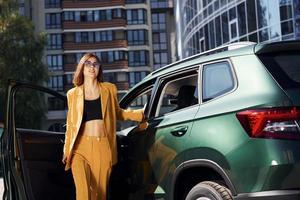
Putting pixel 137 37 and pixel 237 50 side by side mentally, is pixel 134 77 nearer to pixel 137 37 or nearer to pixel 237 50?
pixel 137 37

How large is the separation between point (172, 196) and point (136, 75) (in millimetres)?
65974

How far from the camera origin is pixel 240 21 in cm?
2838

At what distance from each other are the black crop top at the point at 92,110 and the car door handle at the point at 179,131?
985 mm

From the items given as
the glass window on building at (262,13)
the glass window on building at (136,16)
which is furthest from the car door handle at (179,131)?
the glass window on building at (136,16)

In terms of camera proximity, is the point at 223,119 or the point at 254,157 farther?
the point at 223,119

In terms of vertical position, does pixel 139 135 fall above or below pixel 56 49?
below

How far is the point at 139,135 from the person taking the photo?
566 cm

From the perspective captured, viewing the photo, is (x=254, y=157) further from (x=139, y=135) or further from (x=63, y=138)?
(x=63, y=138)

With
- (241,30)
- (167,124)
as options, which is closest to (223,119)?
(167,124)

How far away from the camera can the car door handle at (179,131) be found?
482 centimetres

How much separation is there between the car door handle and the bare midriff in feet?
3.04

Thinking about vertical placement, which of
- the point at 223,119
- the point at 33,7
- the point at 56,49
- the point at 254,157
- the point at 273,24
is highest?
the point at 33,7

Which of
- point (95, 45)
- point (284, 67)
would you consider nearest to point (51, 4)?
point (95, 45)

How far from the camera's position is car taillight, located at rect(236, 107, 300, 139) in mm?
4043
